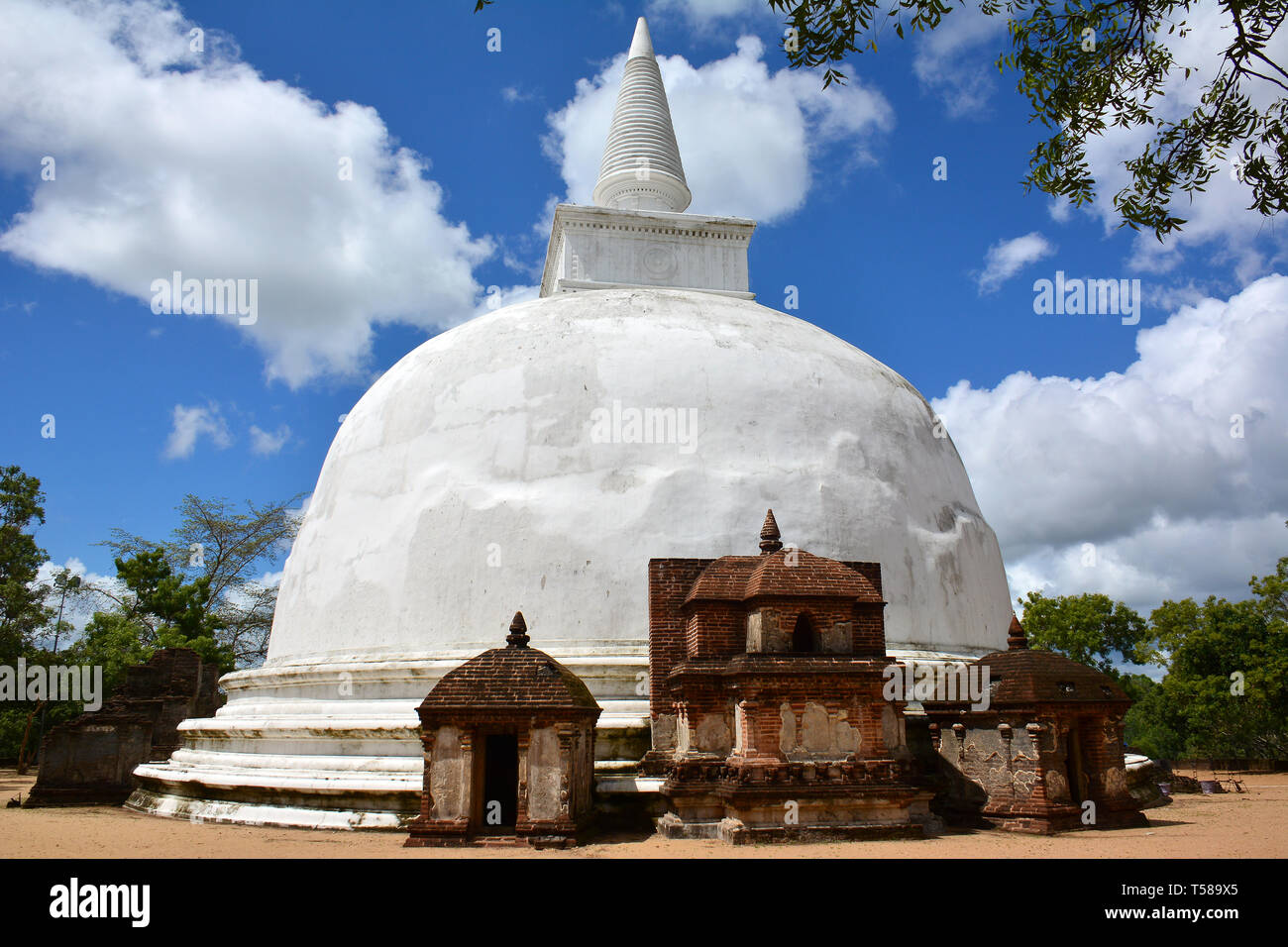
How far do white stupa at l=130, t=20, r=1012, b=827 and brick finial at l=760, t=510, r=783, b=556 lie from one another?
117 cm

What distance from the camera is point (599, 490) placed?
1161 centimetres

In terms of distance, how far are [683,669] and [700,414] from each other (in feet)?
13.5

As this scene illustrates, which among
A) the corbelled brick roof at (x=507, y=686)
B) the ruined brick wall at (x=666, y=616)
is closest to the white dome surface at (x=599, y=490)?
the ruined brick wall at (x=666, y=616)

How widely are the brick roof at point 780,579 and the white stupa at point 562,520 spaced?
1263mm

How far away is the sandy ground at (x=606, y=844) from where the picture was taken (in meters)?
8.09

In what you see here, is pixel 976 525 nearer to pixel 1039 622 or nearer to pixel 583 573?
pixel 583 573

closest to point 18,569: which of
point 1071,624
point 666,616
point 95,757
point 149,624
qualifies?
point 149,624

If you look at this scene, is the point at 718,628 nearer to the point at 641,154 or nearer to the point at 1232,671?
the point at 641,154

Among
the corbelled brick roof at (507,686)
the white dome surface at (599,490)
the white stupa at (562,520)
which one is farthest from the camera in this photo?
the white dome surface at (599,490)

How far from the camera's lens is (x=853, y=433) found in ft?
41.8

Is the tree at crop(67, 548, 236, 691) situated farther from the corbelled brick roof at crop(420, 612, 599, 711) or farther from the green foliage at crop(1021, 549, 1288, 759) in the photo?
the green foliage at crop(1021, 549, 1288, 759)

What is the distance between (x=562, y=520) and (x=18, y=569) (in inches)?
1006

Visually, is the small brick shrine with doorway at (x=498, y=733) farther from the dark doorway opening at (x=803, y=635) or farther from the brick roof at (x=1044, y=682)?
the brick roof at (x=1044, y=682)

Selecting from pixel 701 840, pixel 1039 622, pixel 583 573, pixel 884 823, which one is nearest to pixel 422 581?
pixel 583 573
